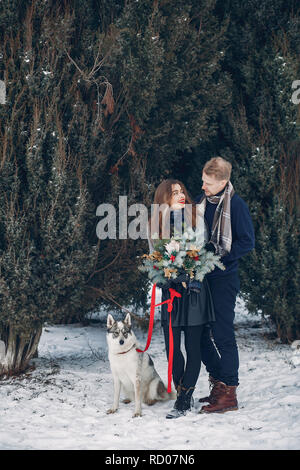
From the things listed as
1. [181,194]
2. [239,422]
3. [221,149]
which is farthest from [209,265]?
[221,149]

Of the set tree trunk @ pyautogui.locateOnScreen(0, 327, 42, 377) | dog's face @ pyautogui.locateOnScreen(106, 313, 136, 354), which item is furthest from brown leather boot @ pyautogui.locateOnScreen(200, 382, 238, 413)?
tree trunk @ pyautogui.locateOnScreen(0, 327, 42, 377)

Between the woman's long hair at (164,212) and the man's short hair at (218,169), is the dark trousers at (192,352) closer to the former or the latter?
the woman's long hair at (164,212)

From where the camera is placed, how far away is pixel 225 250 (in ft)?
15.6

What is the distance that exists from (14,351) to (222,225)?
3.25 m

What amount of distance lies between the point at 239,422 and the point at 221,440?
1.52ft

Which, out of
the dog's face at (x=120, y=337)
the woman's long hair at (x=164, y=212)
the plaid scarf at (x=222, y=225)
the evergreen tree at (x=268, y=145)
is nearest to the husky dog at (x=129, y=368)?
the dog's face at (x=120, y=337)

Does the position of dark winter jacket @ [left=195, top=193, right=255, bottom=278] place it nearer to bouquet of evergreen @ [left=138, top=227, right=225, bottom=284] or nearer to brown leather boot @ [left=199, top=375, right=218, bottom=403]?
bouquet of evergreen @ [left=138, top=227, right=225, bottom=284]

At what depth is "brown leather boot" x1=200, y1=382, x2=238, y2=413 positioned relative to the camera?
4.89 metres

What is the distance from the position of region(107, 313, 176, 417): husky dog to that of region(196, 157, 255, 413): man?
0.67 meters

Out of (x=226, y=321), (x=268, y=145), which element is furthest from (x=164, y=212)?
(x=268, y=145)

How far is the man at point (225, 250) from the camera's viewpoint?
188 inches

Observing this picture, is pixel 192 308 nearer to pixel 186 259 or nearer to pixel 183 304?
pixel 183 304

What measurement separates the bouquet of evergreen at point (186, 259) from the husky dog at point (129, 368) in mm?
778

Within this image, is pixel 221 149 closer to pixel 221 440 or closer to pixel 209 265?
pixel 209 265
